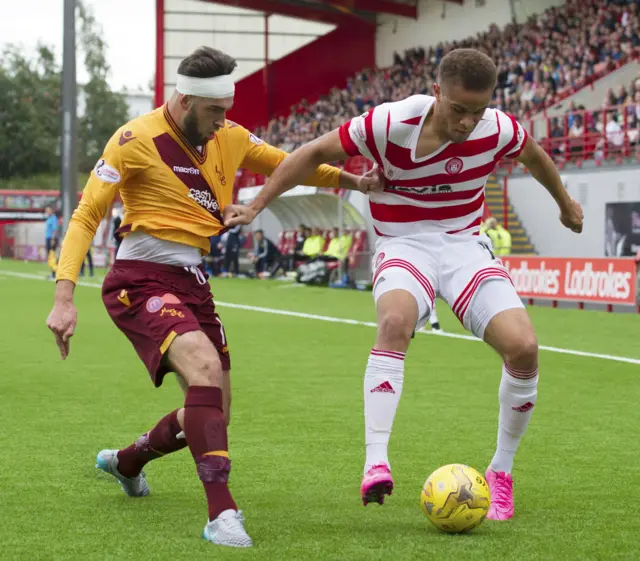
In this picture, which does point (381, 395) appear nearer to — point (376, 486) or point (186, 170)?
point (376, 486)

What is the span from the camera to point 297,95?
5059cm

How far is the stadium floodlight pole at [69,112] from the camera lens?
27.4 meters

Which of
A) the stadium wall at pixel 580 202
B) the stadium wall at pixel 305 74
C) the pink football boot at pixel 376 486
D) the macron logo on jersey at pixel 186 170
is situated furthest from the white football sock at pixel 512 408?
the stadium wall at pixel 305 74

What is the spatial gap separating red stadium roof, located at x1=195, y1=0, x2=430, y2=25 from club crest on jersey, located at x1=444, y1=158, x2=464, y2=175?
3830 centimetres

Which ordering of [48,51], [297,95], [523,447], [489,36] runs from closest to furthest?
1. [523,447]
2. [489,36]
3. [297,95]
4. [48,51]

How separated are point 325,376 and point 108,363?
247cm

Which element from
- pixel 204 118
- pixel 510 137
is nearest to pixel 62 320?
pixel 204 118

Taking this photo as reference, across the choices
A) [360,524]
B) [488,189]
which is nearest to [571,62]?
[488,189]

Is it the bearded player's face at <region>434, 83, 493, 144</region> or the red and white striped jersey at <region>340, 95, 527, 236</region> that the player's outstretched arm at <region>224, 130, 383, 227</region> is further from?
the bearded player's face at <region>434, 83, 493, 144</region>

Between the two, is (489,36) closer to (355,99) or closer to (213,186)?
(355,99)

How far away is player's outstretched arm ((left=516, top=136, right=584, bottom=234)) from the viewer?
571cm

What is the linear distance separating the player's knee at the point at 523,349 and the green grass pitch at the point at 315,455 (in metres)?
0.71

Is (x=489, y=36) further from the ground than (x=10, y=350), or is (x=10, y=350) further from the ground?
(x=489, y=36)

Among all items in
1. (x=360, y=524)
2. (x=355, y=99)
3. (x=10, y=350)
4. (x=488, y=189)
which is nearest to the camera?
(x=360, y=524)
